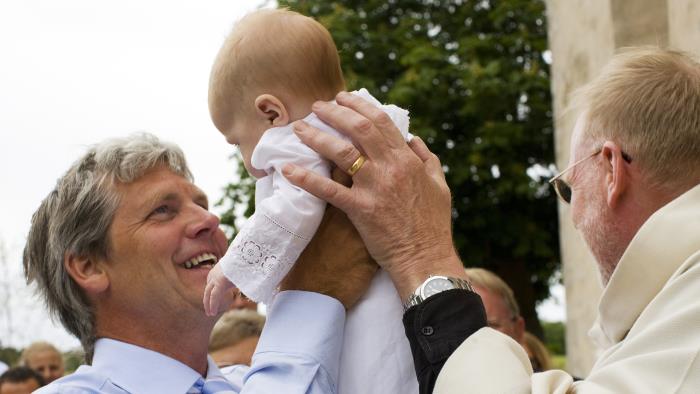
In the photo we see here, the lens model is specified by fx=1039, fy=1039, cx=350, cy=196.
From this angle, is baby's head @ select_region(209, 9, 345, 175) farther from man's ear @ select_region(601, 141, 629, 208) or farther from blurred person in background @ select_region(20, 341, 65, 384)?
blurred person in background @ select_region(20, 341, 65, 384)

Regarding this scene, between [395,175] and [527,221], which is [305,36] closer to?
[395,175]

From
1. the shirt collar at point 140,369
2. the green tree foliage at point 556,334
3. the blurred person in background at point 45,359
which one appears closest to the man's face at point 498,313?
the shirt collar at point 140,369

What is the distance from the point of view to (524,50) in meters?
18.3

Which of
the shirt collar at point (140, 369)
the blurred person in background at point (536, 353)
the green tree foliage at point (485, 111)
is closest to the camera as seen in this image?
the shirt collar at point (140, 369)

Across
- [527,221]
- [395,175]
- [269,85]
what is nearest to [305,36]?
[269,85]

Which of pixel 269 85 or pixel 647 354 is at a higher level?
pixel 269 85

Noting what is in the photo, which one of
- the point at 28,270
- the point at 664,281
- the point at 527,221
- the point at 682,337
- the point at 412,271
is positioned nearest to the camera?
the point at 682,337

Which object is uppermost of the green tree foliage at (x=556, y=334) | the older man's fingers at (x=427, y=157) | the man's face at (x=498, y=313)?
the older man's fingers at (x=427, y=157)

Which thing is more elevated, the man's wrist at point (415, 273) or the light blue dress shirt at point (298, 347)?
the man's wrist at point (415, 273)

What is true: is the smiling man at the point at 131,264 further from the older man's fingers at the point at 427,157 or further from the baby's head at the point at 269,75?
the older man's fingers at the point at 427,157

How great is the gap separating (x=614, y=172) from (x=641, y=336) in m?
0.52

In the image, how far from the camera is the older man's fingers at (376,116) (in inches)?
106

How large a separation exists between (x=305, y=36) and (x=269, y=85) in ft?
0.56

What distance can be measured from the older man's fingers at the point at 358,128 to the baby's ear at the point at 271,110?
10 centimetres
